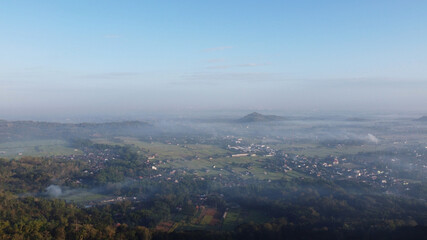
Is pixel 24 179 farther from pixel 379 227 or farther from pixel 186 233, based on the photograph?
A: pixel 379 227

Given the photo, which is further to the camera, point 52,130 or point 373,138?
point 52,130

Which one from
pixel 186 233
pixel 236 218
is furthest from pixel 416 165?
pixel 186 233

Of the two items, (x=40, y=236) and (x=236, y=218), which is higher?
(x=40, y=236)

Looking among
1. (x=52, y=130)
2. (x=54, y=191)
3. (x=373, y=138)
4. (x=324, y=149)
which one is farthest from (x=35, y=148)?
(x=373, y=138)

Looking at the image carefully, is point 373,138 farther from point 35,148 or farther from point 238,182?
point 35,148

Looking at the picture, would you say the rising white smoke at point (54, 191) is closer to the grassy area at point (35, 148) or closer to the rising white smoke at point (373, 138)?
the grassy area at point (35, 148)

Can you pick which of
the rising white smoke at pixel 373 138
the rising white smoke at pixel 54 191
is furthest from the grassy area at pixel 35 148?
the rising white smoke at pixel 373 138

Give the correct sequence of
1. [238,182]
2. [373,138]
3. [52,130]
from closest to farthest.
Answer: [238,182] < [373,138] < [52,130]

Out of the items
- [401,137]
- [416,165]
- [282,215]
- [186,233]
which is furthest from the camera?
[401,137]

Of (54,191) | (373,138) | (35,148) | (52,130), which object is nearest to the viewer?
(54,191)
